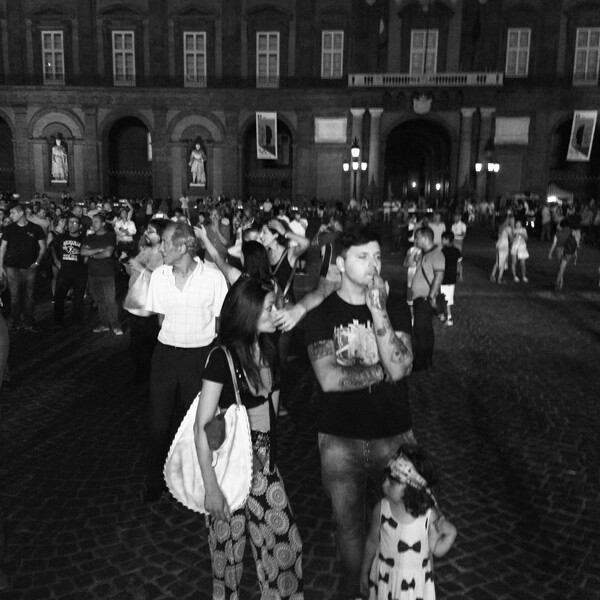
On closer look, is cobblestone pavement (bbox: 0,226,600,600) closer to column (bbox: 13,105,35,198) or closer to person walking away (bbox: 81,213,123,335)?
person walking away (bbox: 81,213,123,335)

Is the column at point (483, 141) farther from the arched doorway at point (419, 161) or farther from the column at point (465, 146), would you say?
the arched doorway at point (419, 161)

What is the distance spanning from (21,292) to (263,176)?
28981 mm

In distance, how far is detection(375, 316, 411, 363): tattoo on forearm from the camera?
113 inches

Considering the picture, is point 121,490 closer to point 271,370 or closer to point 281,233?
point 271,370

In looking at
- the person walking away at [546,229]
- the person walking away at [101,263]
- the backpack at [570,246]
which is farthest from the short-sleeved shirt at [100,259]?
the person walking away at [546,229]

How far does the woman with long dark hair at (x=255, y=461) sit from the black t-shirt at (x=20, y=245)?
7978mm

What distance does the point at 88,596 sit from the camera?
3643 mm

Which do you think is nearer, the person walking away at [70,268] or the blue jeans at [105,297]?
the blue jeans at [105,297]

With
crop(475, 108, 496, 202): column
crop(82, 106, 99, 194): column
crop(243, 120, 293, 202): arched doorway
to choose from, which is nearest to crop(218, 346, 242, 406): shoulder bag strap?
crop(475, 108, 496, 202): column

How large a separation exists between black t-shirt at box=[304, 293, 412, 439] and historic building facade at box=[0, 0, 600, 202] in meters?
30.2

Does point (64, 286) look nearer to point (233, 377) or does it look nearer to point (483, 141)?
point (233, 377)

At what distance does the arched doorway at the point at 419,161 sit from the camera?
37312 mm

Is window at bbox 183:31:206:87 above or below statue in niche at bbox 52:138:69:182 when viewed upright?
above

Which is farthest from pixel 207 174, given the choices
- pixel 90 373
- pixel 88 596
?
pixel 88 596
